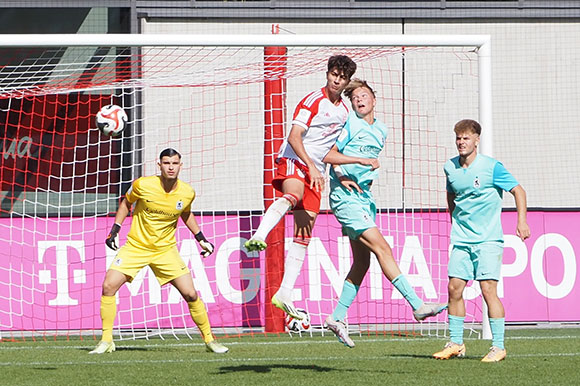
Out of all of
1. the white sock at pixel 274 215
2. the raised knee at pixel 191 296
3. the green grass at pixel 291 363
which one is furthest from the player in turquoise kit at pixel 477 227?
the raised knee at pixel 191 296

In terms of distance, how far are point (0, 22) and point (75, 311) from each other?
20.5 feet

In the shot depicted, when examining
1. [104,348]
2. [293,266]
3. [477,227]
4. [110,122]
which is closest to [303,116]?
[293,266]

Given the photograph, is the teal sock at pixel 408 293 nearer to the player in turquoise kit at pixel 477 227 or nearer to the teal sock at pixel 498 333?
the player in turquoise kit at pixel 477 227

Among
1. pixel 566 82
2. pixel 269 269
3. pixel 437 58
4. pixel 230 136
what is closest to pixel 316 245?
pixel 269 269

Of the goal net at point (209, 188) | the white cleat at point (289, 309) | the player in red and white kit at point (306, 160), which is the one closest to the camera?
the white cleat at point (289, 309)

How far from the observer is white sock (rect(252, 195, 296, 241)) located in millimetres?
7460

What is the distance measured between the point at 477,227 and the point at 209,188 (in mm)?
7187

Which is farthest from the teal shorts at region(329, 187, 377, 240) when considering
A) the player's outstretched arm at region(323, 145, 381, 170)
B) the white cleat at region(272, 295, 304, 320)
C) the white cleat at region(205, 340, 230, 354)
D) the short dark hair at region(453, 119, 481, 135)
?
the white cleat at region(205, 340, 230, 354)

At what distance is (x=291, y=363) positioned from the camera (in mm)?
8422

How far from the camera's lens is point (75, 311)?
38.9ft

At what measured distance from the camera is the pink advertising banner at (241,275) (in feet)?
39.0

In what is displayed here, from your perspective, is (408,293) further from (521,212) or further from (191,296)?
(191,296)

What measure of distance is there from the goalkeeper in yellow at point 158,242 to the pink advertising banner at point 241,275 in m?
1.92

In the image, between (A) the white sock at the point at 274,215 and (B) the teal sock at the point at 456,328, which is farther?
(B) the teal sock at the point at 456,328
